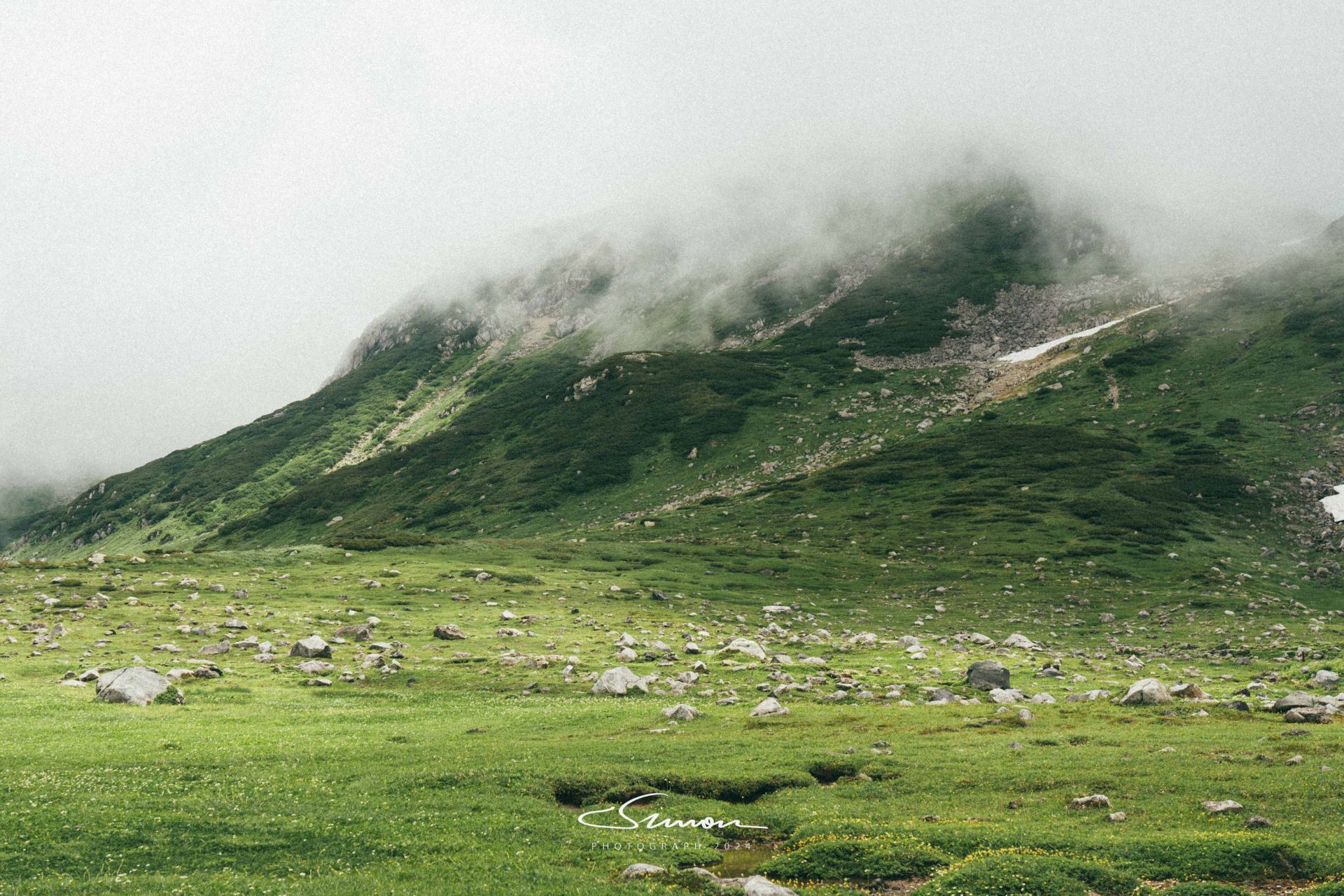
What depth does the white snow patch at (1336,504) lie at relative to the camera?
73.2m

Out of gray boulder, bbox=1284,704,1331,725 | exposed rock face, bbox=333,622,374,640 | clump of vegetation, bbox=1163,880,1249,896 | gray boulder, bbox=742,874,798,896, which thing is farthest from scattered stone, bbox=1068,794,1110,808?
exposed rock face, bbox=333,622,374,640

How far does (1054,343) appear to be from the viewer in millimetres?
152625

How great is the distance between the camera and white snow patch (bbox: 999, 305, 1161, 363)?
14900cm

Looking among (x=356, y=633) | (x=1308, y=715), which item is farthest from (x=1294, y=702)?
(x=356, y=633)

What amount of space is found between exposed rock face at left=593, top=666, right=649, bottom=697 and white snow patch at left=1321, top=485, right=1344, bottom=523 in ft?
250

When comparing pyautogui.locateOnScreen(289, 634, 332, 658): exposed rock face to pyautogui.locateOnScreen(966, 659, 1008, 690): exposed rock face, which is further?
pyautogui.locateOnScreen(289, 634, 332, 658): exposed rock face

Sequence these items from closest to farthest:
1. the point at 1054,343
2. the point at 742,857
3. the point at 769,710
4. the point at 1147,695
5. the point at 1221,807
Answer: the point at 742,857, the point at 1221,807, the point at 769,710, the point at 1147,695, the point at 1054,343

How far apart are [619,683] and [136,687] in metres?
20.0

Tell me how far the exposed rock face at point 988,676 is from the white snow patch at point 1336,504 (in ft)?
204

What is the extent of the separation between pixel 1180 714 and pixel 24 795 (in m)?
35.3

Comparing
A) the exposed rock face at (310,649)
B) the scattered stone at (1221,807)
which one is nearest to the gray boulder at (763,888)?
the scattered stone at (1221,807)

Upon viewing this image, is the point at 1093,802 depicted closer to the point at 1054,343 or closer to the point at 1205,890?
the point at 1205,890

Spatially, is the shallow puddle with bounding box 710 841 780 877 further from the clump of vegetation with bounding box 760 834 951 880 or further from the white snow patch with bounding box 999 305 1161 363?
the white snow patch with bounding box 999 305 1161 363

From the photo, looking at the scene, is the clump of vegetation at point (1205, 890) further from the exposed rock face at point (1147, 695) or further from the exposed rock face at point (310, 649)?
the exposed rock face at point (310, 649)
